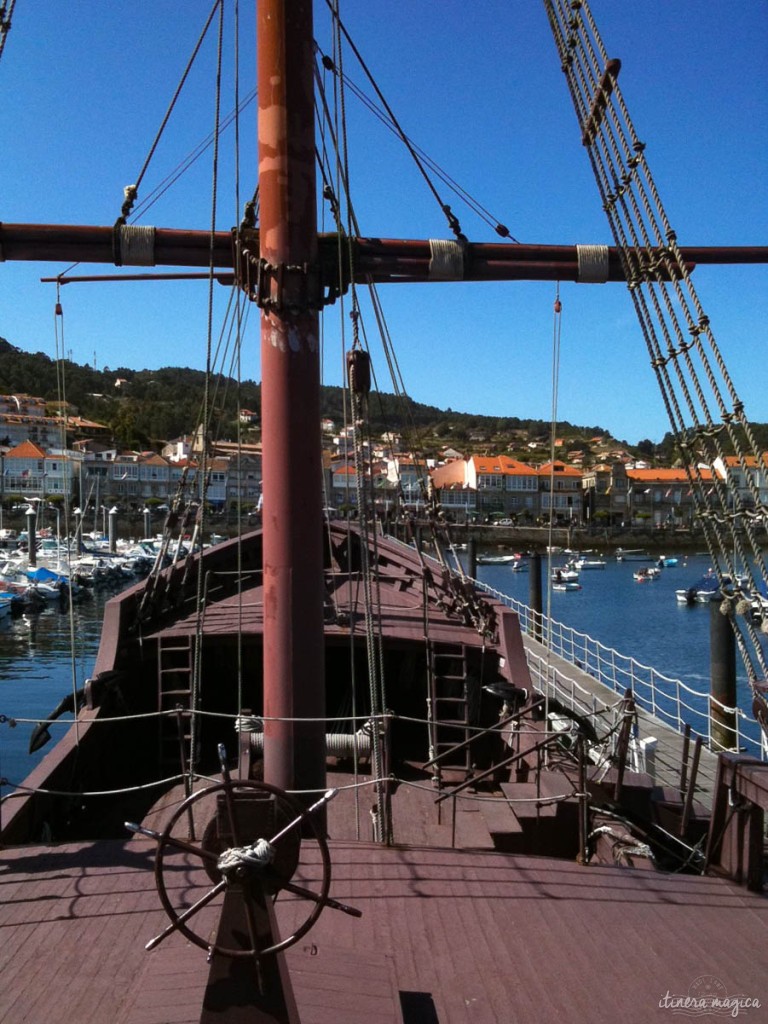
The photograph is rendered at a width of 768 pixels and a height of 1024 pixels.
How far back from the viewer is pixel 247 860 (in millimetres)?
2803

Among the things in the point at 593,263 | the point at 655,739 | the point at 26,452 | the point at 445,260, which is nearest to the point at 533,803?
the point at 445,260

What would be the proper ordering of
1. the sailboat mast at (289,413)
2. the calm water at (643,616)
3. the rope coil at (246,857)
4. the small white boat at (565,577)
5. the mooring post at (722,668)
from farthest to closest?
the small white boat at (565,577) → the calm water at (643,616) → the mooring post at (722,668) → the sailboat mast at (289,413) → the rope coil at (246,857)

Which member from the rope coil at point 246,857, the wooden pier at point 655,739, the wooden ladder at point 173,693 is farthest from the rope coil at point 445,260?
the rope coil at point 246,857

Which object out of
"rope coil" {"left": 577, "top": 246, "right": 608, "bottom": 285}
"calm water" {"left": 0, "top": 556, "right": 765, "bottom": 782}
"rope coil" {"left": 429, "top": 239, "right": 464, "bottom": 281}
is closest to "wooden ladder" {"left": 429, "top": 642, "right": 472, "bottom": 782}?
"rope coil" {"left": 429, "top": 239, "right": 464, "bottom": 281}

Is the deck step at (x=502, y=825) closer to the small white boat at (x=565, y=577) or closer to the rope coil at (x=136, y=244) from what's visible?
the rope coil at (x=136, y=244)

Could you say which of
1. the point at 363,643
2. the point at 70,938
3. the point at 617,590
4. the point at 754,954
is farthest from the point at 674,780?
the point at 617,590

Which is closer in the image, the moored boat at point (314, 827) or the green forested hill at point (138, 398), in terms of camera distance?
the moored boat at point (314, 827)

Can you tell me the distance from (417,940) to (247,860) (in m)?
1.52

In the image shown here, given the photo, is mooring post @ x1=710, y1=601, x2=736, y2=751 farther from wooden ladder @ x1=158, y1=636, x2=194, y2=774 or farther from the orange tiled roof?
the orange tiled roof

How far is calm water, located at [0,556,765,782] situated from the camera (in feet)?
75.0

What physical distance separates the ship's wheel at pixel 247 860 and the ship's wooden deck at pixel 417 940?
0.32 metres

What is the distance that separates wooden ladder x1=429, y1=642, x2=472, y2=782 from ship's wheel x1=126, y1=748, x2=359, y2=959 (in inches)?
180

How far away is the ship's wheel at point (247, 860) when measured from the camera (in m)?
2.81

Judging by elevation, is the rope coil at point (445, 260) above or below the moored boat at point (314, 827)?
above
